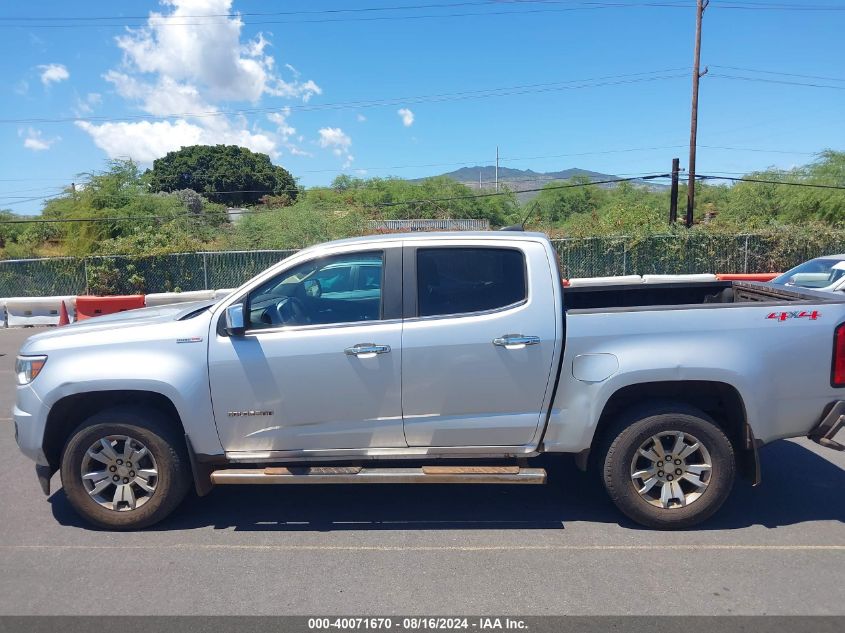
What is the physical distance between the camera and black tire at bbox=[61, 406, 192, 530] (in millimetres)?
4426

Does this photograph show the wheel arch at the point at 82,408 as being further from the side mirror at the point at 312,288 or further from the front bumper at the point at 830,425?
the front bumper at the point at 830,425

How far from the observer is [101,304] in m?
16.7

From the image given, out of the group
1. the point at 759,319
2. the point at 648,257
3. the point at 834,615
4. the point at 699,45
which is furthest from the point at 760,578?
the point at 699,45

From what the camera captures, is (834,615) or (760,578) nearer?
(834,615)

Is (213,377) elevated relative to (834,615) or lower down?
elevated

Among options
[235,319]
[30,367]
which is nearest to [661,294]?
[235,319]

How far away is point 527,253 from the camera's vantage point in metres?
4.52

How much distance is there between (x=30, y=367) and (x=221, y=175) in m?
76.4

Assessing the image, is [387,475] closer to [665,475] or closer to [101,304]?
[665,475]

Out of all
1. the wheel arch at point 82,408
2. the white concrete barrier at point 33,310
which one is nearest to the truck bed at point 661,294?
the wheel arch at point 82,408

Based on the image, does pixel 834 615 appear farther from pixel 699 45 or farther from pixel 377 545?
pixel 699 45

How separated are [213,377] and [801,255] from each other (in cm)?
2173

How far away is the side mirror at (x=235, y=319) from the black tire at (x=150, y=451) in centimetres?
81

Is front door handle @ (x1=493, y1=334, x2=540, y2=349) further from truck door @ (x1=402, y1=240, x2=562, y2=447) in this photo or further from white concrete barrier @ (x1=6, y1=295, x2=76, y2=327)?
white concrete barrier @ (x1=6, y1=295, x2=76, y2=327)
